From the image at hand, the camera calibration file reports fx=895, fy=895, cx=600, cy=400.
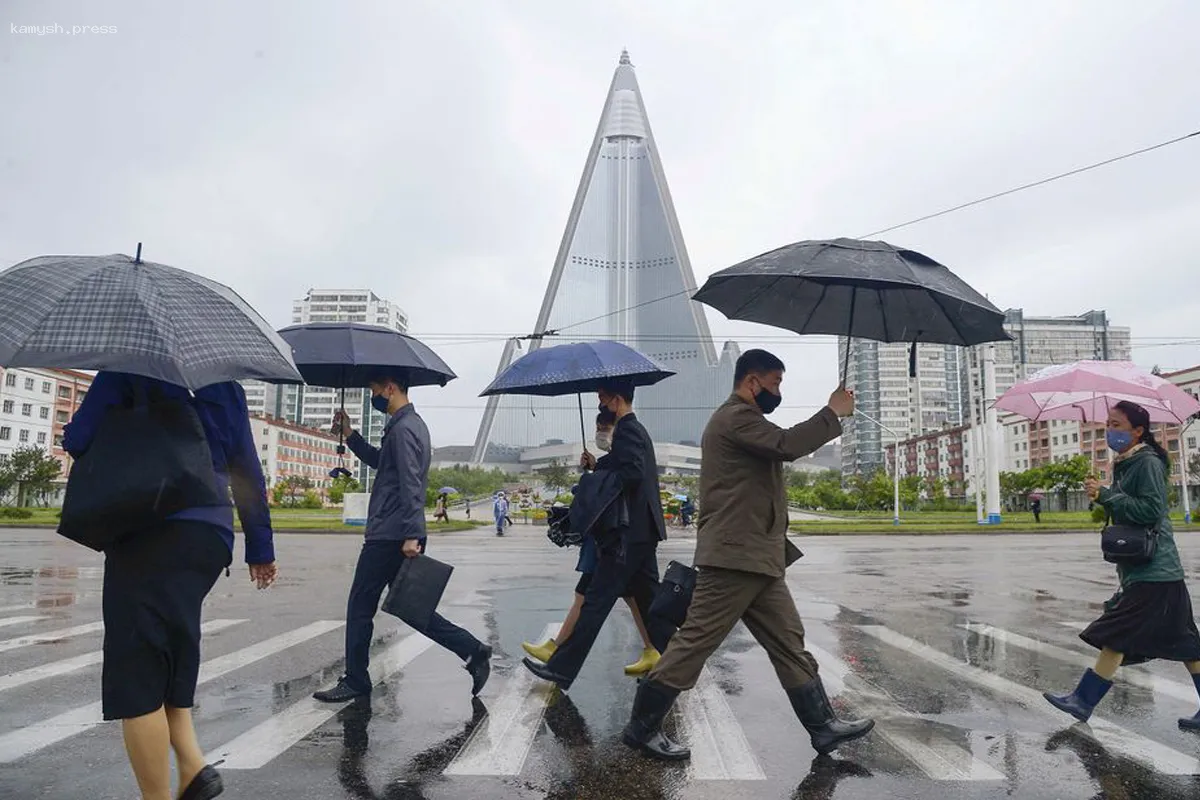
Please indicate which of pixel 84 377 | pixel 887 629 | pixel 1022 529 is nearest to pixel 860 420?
pixel 84 377

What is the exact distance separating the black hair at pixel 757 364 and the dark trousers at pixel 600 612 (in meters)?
1.44

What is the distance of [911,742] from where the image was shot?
418cm

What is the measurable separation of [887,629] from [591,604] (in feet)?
13.3

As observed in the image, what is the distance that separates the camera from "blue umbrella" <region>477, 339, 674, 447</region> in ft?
19.0

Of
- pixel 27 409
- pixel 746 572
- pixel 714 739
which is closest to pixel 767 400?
pixel 746 572

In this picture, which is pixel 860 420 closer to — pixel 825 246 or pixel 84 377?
pixel 84 377

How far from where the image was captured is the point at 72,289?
2924mm

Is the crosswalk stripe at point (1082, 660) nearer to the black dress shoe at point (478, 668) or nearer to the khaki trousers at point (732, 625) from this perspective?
the khaki trousers at point (732, 625)

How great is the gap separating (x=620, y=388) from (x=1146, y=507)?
2.94 m

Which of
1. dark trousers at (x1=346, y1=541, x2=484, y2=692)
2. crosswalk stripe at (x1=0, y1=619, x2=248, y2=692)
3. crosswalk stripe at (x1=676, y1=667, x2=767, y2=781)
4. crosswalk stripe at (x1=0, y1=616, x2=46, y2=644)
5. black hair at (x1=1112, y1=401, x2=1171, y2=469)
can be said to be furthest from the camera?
A: crosswalk stripe at (x1=0, y1=616, x2=46, y2=644)

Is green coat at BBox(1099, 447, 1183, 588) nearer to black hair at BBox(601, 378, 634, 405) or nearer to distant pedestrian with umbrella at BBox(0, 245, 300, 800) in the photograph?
black hair at BBox(601, 378, 634, 405)

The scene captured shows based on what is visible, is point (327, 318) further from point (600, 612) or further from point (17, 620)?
point (600, 612)

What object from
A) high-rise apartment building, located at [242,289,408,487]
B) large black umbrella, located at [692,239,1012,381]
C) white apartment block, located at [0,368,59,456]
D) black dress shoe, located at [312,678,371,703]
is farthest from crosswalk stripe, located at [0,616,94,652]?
high-rise apartment building, located at [242,289,408,487]

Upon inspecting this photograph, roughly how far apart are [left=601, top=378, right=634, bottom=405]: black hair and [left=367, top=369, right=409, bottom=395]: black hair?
4.10ft
